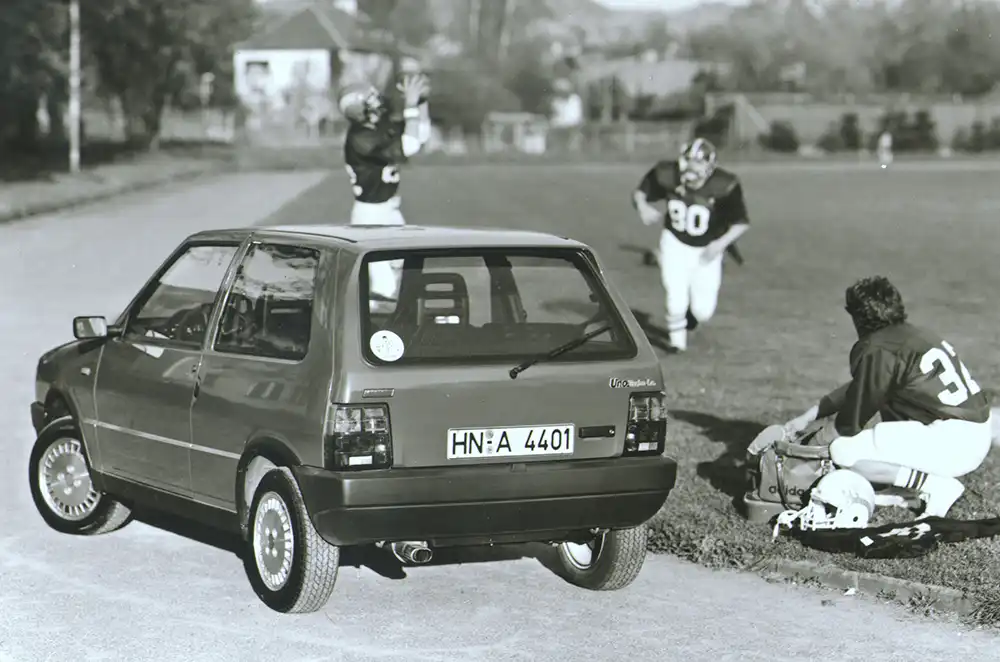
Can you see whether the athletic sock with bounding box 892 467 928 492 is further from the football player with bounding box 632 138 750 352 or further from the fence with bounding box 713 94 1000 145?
the fence with bounding box 713 94 1000 145

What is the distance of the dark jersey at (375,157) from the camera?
1576 cm

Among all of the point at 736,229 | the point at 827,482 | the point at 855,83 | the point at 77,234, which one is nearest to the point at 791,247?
the point at 77,234

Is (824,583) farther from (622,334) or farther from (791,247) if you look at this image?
(791,247)

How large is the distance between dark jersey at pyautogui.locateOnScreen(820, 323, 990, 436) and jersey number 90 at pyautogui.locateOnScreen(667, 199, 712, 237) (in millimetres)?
6854

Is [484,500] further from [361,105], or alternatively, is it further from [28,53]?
[28,53]

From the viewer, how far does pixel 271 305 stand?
7219mm

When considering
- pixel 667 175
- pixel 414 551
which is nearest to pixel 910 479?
pixel 414 551

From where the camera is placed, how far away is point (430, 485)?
654 centimetres

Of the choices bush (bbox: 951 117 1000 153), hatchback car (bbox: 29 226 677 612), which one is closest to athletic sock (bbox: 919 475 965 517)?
hatchback car (bbox: 29 226 677 612)

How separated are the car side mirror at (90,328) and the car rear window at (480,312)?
1437 mm

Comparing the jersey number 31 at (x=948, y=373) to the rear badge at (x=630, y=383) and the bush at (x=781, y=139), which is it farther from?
the bush at (x=781, y=139)

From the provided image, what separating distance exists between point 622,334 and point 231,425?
160cm

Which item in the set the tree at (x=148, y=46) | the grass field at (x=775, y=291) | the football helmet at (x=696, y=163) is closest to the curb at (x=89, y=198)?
the grass field at (x=775, y=291)

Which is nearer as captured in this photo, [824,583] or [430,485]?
[430,485]
